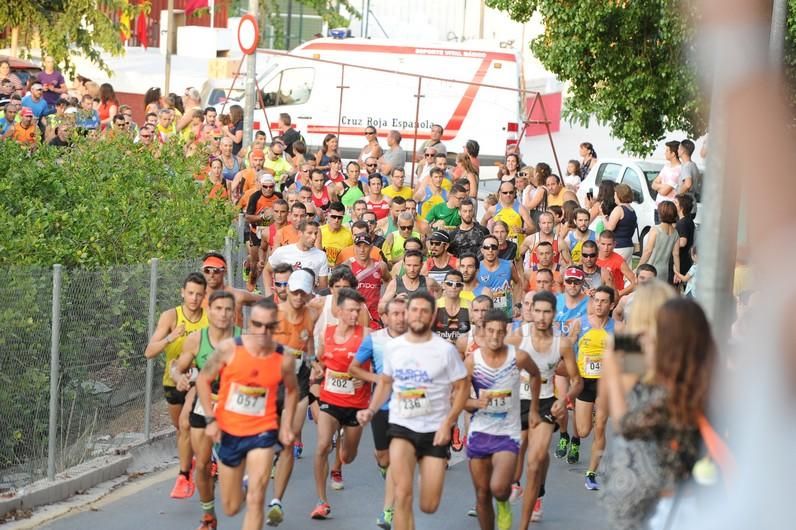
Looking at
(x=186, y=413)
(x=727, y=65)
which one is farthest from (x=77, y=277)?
(x=727, y=65)

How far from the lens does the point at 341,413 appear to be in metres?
10.5

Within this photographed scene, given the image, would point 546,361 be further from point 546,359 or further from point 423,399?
point 423,399

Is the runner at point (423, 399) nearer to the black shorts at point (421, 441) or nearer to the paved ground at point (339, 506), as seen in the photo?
the black shorts at point (421, 441)

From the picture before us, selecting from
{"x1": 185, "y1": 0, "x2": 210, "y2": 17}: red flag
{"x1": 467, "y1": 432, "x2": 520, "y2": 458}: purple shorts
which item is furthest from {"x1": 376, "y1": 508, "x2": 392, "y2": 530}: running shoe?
{"x1": 185, "y1": 0, "x2": 210, "y2": 17}: red flag

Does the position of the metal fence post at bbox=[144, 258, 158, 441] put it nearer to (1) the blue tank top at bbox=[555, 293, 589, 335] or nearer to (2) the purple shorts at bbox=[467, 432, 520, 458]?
(1) the blue tank top at bbox=[555, 293, 589, 335]

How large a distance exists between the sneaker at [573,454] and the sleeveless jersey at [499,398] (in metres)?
3.22

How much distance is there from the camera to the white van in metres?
26.9

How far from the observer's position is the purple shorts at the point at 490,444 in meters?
9.30

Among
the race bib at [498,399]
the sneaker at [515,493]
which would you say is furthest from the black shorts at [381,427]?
the sneaker at [515,493]

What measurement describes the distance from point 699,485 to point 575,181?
2025 centimetres

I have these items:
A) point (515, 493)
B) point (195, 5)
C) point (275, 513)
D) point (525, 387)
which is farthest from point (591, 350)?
point (195, 5)

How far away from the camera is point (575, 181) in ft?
76.9

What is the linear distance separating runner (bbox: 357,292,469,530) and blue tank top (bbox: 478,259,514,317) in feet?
14.3

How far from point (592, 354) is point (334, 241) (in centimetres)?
456
